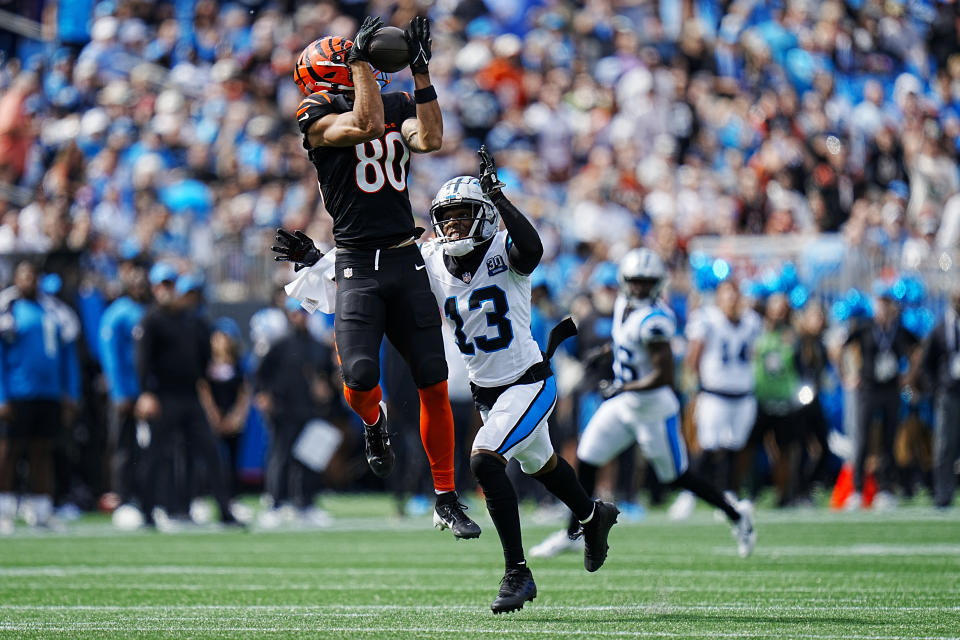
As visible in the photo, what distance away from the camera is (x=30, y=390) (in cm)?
1234

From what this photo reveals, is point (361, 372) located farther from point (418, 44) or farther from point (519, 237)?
point (418, 44)

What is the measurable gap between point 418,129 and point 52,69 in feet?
44.5

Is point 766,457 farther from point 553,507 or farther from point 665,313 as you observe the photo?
point 665,313

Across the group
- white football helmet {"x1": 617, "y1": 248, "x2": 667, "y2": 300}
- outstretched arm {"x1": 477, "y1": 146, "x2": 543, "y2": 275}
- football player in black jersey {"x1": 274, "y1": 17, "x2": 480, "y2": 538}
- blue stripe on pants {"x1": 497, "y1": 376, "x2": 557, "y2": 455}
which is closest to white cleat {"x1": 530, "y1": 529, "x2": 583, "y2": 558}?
white football helmet {"x1": 617, "y1": 248, "x2": 667, "y2": 300}

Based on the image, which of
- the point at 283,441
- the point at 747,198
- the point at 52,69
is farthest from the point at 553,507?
the point at 52,69

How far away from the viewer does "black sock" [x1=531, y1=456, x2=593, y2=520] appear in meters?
7.26

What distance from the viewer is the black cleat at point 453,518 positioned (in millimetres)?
6770

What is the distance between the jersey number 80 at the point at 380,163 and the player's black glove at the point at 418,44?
489 millimetres

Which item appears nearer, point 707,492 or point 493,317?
point 493,317

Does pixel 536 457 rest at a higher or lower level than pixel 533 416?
lower

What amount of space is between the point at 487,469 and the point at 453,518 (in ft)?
0.85

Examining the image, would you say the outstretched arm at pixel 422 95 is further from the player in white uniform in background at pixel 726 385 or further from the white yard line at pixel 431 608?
the player in white uniform in background at pixel 726 385

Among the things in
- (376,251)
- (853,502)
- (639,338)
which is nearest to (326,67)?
(376,251)

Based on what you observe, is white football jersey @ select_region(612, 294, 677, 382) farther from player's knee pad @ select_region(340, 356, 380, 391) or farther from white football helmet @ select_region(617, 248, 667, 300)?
player's knee pad @ select_region(340, 356, 380, 391)
